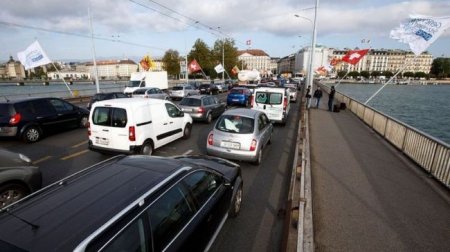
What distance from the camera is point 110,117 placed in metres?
7.21

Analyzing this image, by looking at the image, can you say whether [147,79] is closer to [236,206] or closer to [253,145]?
[253,145]

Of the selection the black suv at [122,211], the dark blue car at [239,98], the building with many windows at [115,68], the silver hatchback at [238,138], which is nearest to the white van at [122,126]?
the silver hatchback at [238,138]

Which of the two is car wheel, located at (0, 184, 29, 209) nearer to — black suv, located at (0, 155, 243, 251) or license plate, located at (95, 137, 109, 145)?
black suv, located at (0, 155, 243, 251)

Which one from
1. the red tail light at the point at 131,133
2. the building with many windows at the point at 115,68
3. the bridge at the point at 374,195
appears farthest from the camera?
the building with many windows at the point at 115,68

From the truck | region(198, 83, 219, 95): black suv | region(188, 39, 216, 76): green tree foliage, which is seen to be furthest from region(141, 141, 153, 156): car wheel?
region(188, 39, 216, 76): green tree foliage

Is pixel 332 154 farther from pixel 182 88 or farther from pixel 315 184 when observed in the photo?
pixel 182 88

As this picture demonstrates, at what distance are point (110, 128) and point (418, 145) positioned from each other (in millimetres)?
9238

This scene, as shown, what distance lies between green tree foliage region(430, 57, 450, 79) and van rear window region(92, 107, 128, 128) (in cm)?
19890

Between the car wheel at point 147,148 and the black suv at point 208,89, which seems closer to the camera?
the car wheel at point 147,148

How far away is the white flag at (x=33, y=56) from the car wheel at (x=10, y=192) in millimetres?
17732

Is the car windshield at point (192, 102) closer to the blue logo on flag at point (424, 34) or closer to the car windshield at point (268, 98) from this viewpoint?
the car windshield at point (268, 98)

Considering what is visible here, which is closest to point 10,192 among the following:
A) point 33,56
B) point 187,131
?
point 187,131

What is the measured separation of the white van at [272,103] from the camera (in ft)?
42.7

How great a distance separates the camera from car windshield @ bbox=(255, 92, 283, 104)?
43.0ft
